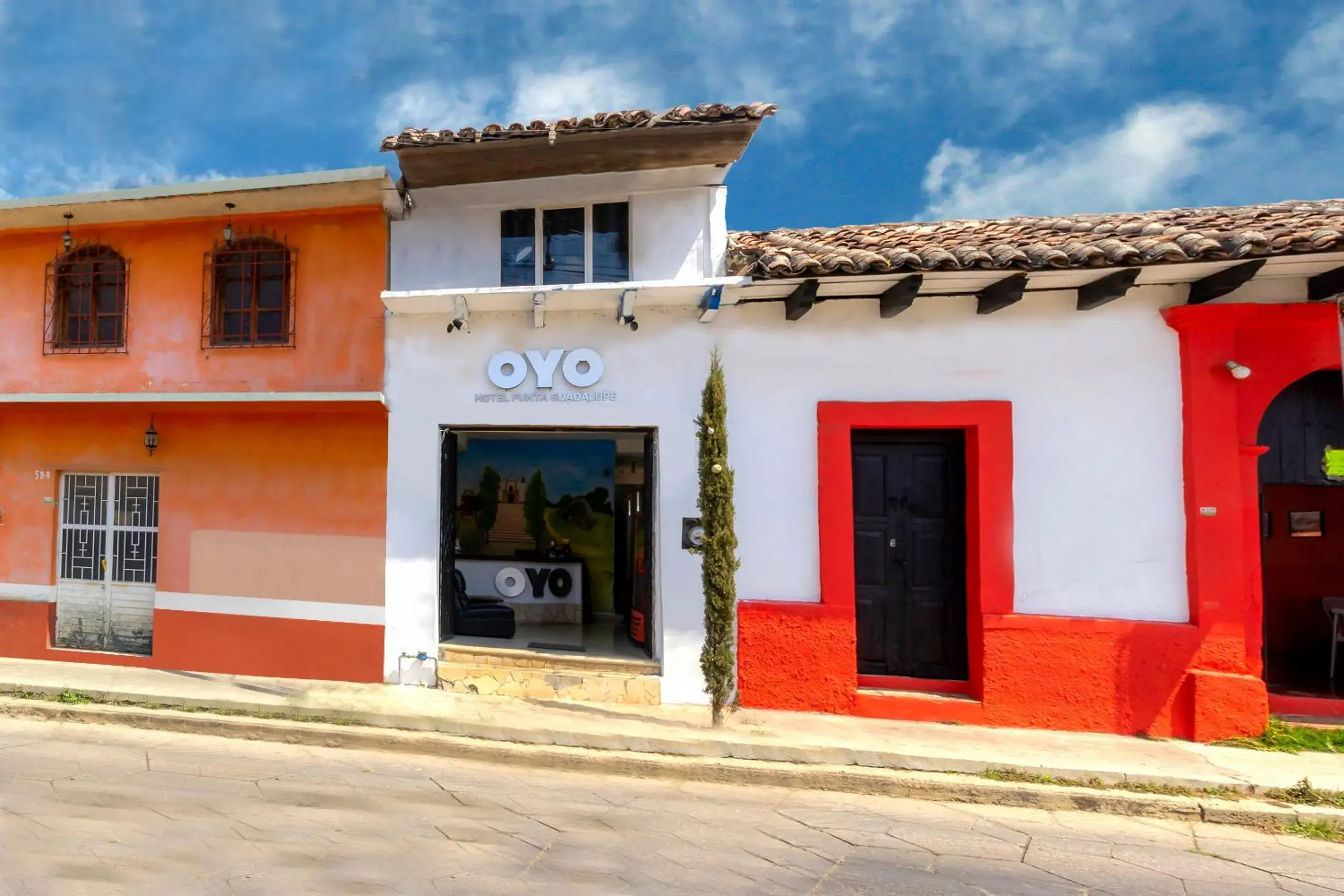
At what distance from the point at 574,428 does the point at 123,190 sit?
5.88 m

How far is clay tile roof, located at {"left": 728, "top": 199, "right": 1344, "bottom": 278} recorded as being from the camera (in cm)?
571

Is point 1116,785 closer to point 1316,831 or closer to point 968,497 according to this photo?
point 1316,831

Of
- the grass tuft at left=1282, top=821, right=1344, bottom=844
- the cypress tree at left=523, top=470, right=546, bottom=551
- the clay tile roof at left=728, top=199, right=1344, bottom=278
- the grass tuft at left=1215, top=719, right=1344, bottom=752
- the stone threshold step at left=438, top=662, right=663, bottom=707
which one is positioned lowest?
the grass tuft at left=1282, top=821, right=1344, bottom=844

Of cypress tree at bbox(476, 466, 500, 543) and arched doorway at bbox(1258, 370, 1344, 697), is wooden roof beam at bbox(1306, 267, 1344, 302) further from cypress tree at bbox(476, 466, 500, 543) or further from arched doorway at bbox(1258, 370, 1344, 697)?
cypress tree at bbox(476, 466, 500, 543)

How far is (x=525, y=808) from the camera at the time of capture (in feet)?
16.6

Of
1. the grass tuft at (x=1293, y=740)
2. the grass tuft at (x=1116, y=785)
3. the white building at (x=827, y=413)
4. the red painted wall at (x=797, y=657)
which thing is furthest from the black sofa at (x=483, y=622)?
the grass tuft at (x=1293, y=740)

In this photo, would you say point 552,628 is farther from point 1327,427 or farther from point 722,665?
point 1327,427

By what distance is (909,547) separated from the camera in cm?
727

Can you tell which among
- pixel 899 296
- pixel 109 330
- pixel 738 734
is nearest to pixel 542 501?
pixel 738 734

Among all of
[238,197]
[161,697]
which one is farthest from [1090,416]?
[161,697]

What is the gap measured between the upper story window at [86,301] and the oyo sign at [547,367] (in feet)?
16.9

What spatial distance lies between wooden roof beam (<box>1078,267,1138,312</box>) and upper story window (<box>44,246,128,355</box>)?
1121 centimetres

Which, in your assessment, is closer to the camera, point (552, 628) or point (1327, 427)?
point (1327, 427)

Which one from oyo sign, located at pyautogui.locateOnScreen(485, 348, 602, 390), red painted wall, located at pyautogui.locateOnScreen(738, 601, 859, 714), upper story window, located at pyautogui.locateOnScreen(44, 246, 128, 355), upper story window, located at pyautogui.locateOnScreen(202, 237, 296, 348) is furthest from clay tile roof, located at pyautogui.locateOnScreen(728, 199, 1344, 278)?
upper story window, located at pyautogui.locateOnScreen(44, 246, 128, 355)
